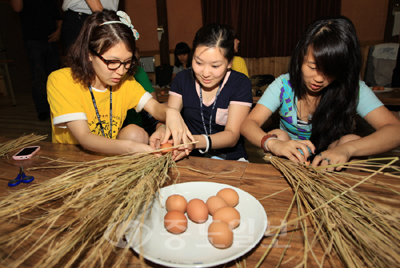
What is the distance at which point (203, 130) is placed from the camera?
175cm

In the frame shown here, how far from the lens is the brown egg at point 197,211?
2.29 feet

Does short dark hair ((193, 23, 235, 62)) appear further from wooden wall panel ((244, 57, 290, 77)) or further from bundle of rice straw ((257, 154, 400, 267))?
wooden wall panel ((244, 57, 290, 77))

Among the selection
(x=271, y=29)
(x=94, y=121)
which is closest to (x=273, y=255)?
(x=94, y=121)

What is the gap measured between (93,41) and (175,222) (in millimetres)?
1176

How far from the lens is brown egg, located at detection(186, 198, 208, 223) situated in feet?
2.29

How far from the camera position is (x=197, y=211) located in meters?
0.71

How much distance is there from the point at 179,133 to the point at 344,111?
3.04 feet

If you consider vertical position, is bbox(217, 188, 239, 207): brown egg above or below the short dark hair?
below

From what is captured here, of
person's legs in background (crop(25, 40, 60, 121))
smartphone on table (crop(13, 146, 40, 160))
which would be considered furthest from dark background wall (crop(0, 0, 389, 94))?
smartphone on table (crop(13, 146, 40, 160))

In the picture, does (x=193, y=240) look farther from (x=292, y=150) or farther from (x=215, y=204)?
(x=292, y=150)

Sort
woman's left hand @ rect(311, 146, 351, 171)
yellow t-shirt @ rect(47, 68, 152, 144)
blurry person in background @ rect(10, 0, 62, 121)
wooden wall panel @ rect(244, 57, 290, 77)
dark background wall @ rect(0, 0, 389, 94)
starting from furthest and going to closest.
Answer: wooden wall panel @ rect(244, 57, 290, 77) → dark background wall @ rect(0, 0, 389, 94) → blurry person in background @ rect(10, 0, 62, 121) → yellow t-shirt @ rect(47, 68, 152, 144) → woman's left hand @ rect(311, 146, 351, 171)

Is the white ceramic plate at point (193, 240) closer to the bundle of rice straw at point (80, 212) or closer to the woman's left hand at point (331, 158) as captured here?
the bundle of rice straw at point (80, 212)

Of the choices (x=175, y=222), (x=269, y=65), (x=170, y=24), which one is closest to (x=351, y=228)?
(x=175, y=222)

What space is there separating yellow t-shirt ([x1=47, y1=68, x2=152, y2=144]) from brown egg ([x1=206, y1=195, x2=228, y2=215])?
949 mm
